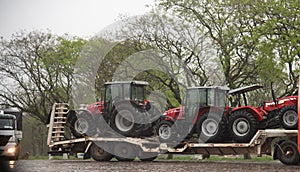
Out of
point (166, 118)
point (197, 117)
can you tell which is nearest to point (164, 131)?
point (166, 118)

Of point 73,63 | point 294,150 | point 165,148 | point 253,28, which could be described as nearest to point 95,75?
point 73,63

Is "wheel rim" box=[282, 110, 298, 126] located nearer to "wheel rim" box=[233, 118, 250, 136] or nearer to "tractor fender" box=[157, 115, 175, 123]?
"wheel rim" box=[233, 118, 250, 136]

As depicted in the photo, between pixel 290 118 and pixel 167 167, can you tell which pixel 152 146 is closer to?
pixel 167 167

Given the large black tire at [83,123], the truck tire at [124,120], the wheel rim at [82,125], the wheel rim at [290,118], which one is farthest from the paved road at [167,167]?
the wheel rim at [82,125]

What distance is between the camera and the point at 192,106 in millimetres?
21828

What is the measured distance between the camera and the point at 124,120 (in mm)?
22625

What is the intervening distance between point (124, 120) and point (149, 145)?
1.46m

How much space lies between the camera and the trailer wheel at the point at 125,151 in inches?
894

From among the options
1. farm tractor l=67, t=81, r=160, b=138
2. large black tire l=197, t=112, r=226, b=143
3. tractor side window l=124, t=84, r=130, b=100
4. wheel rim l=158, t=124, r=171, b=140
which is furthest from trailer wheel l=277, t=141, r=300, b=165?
tractor side window l=124, t=84, r=130, b=100

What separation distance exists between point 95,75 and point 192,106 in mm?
16076

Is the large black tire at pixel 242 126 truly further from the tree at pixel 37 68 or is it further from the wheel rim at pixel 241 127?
the tree at pixel 37 68

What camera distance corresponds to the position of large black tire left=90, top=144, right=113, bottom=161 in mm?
23219

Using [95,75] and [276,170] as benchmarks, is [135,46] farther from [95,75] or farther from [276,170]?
[276,170]

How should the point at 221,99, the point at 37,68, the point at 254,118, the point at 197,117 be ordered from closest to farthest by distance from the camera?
1. the point at 254,118
2. the point at 197,117
3. the point at 221,99
4. the point at 37,68
